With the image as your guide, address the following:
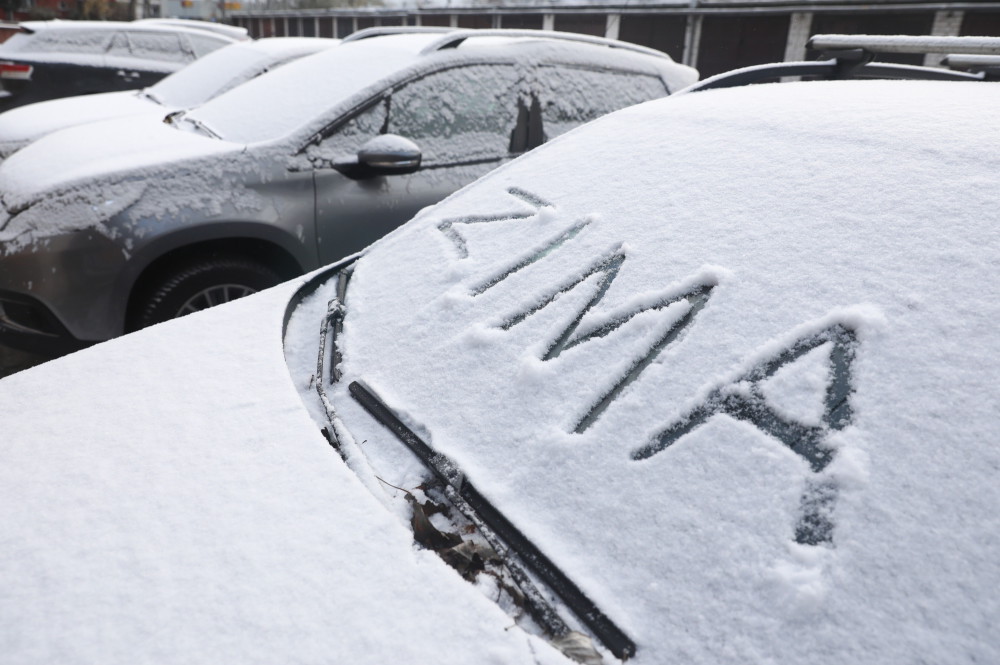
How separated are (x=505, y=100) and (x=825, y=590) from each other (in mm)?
2964

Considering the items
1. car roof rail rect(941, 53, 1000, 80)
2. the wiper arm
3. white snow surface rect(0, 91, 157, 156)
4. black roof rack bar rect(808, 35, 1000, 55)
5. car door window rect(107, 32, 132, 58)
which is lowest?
white snow surface rect(0, 91, 157, 156)

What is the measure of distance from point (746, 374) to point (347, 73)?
2891 millimetres

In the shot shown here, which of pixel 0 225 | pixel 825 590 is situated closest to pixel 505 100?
pixel 0 225

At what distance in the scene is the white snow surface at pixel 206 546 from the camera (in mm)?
782

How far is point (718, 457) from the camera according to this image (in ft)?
3.04

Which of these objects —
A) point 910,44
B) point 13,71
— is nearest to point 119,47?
point 13,71

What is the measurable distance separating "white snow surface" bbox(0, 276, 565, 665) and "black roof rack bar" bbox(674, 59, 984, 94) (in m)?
1.70

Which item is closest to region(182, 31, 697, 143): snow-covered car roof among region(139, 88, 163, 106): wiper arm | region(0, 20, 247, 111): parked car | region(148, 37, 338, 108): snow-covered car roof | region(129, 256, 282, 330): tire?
region(129, 256, 282, 330): tire

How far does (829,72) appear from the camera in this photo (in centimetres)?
216

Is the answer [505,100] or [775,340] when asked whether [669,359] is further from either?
[505,100]

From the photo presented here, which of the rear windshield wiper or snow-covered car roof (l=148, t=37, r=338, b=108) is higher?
snow-covered car roof (l=148, t=37, r=338, b=108)

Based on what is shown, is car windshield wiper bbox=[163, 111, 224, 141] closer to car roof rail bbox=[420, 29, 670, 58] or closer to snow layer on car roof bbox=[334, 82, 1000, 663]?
car roof rail bbox=[420, 29, 670, 58]

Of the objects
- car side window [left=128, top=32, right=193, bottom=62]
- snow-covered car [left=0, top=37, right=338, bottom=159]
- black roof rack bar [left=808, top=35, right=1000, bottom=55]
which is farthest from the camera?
car side window [left=128, top=32, right=193, bottom=62]

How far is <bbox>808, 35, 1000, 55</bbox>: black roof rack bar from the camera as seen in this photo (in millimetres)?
1780
